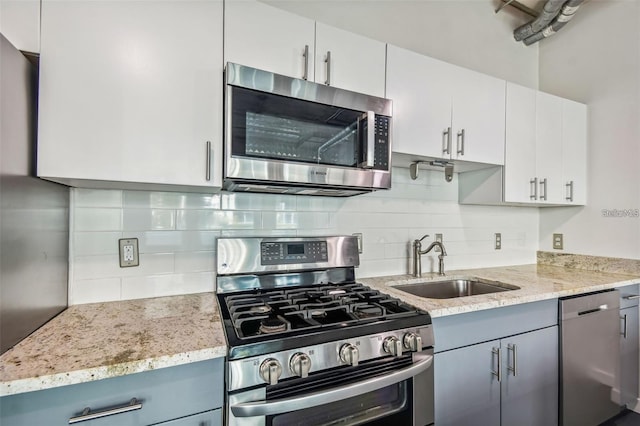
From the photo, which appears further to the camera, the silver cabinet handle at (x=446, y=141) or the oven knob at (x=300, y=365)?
the silver cabinet handle at (x=446, y=141)

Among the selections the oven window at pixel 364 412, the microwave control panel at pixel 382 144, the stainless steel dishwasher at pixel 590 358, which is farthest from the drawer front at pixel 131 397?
the stainless steel dishwasher at pixel 590 358

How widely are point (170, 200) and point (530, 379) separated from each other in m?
1.97

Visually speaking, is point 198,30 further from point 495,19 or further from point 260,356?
point 495,19

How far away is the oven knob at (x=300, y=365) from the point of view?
0.92 meters

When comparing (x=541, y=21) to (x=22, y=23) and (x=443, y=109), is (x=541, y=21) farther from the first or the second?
(x=22, y=23)

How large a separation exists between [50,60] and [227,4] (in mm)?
653

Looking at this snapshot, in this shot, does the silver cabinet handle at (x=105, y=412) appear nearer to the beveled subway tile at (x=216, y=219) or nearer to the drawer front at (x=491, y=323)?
the beveled subway tile at (x=216, y=219)

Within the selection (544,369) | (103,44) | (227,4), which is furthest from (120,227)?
(544,369)

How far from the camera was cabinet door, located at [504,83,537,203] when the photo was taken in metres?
1.93

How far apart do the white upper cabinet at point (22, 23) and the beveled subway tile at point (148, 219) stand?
0.66m

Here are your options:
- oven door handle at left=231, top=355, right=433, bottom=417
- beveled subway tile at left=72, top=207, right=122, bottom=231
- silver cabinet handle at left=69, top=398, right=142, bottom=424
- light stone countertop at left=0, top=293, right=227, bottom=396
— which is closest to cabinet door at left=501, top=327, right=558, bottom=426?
oven door handle at left=231, top=355, right=433, bottom=417

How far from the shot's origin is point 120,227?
53.1 inches

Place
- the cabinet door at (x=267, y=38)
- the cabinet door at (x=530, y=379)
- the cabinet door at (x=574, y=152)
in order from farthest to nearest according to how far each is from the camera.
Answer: the cabinet door at (x=574, y=152) → the cabinet door at (x=530, y=379) → the cabinet door at (x=267, y=38)

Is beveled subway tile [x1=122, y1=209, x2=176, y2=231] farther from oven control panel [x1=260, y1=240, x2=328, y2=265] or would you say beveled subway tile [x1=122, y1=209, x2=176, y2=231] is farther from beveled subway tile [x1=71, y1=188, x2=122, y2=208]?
oven control panel [x1=260, y1=240, x2=328, y2=265]
